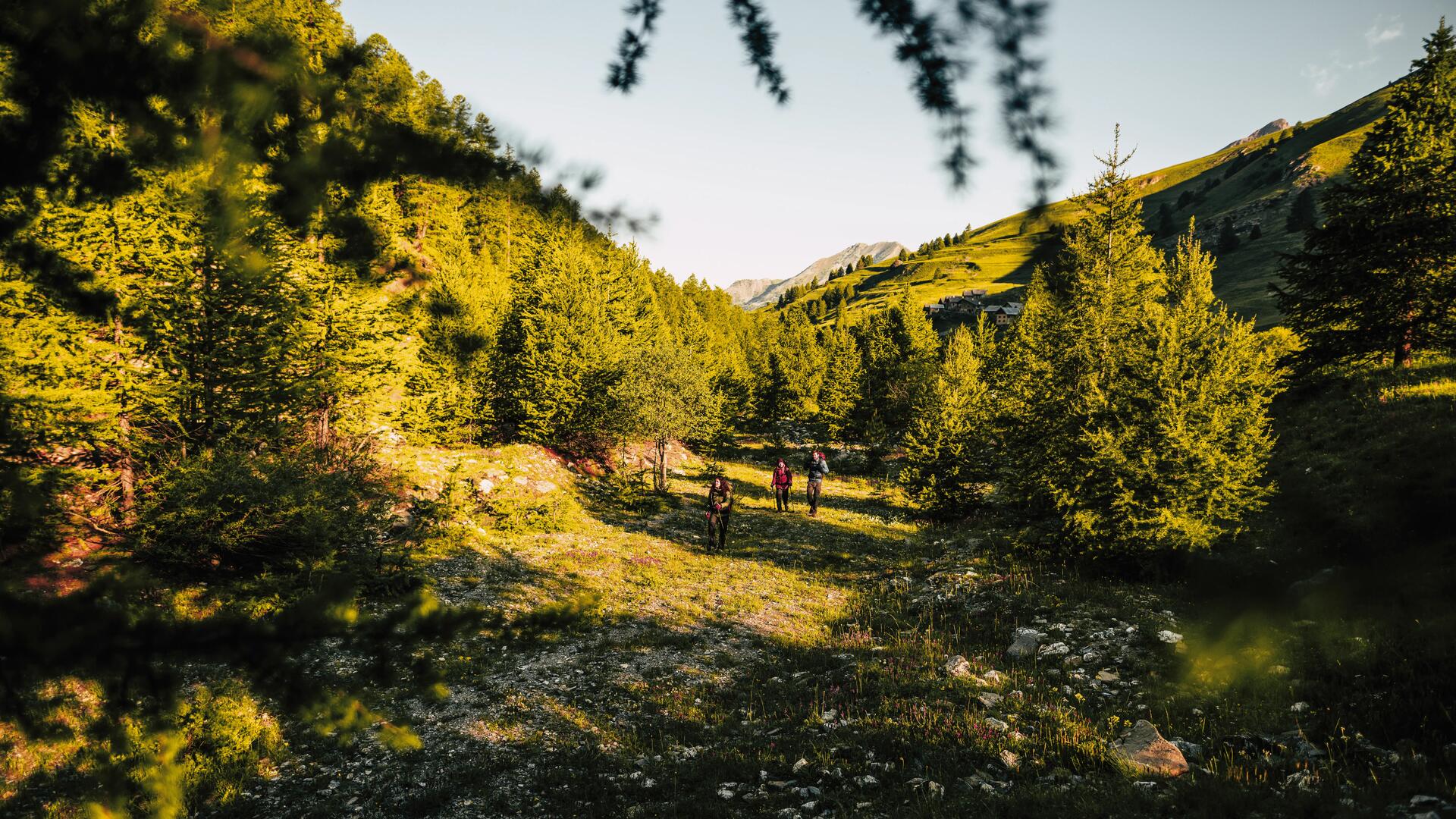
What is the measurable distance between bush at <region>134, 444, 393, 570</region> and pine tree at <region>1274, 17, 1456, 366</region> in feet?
102

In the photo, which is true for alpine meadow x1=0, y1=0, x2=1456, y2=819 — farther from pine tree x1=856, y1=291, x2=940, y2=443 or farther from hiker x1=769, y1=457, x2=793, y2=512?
pine tree x1=856, y1=291, x2=940, y2=443

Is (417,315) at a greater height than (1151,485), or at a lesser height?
greater

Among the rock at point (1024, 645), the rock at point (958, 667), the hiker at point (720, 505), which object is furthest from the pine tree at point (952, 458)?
the rock at point (958, 667)

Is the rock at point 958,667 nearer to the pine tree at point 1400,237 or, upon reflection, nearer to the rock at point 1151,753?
the rock at point 1151,753

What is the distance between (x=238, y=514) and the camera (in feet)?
33.9

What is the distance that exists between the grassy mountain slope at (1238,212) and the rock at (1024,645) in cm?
5116

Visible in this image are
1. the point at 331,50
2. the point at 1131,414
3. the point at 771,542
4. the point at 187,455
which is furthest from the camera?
the point at 771,542

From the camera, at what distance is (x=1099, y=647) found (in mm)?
9062

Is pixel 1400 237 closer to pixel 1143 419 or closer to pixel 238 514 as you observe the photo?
pixel 1143 419

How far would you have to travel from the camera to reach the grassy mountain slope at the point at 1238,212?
8269cm

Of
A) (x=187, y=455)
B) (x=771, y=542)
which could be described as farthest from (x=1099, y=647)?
(x=187, y=455)

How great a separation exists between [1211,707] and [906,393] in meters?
38.7

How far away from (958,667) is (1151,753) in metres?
3.07

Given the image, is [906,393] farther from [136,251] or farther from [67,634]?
[67,634]
